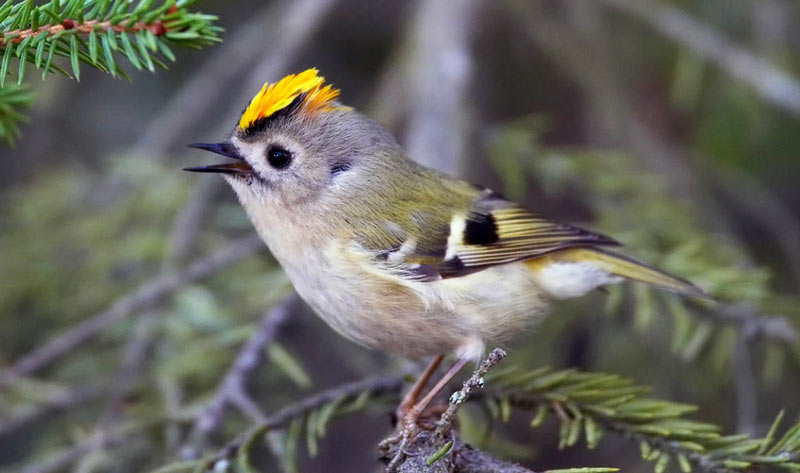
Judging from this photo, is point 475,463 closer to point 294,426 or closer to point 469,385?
point 469,385

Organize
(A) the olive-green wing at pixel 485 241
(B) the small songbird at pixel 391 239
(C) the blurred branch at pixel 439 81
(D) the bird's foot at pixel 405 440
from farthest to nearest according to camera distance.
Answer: (C) the blurred branch at pixel 439 81 < (A) the olive-green wing at pixel 485 241 < (B) the small songbird at pixel 391 239 < (D) the bird's foot at pixel 405 440

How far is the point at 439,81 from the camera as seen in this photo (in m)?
2.07

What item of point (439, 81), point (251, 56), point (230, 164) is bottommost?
point (230, 164)

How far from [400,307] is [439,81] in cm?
77

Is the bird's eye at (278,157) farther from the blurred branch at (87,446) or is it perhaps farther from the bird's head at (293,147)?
the blurred branch at (87,446)

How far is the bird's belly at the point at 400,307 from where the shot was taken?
1.50 meters

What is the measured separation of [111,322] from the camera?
5.64ft

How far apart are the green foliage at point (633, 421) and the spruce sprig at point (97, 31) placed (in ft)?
2.46

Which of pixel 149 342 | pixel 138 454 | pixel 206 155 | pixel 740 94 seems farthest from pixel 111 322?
pixel 740 94

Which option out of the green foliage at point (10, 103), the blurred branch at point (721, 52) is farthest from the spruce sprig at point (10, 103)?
the blurred branch at point (721, 52)

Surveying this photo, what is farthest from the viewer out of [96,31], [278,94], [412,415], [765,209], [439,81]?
[765,209]

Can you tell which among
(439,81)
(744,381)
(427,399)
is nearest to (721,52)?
(439,81)

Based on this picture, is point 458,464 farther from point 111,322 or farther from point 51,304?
point 51,304

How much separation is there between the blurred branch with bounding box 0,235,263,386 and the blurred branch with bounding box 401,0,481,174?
47 centimetres
